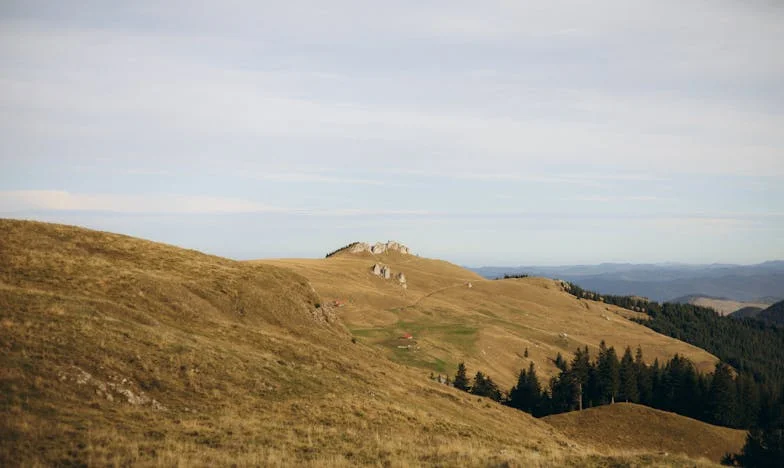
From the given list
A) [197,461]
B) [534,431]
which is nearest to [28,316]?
[197,461]

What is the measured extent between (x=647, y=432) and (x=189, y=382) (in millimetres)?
57822

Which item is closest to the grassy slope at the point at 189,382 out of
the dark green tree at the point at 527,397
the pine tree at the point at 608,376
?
the dark green tree at the point at 527,397

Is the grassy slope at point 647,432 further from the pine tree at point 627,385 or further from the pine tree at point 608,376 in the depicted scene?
the pine tree at point 627,385

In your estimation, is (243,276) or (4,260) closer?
(4,260)

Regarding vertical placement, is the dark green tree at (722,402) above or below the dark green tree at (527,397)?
above

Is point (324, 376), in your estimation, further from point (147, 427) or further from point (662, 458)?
point (662, 458)

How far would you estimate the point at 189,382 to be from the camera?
2905cm

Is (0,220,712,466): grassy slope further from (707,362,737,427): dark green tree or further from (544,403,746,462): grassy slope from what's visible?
(707,362,737,427): dark green tree

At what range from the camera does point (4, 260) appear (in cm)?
4266

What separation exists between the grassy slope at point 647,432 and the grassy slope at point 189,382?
13.5 m

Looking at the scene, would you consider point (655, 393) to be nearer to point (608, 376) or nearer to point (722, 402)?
point (608, 376)

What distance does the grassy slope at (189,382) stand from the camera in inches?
782

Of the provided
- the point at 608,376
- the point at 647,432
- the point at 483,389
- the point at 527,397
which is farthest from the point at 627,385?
the point at 647,432

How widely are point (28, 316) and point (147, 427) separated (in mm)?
12584
